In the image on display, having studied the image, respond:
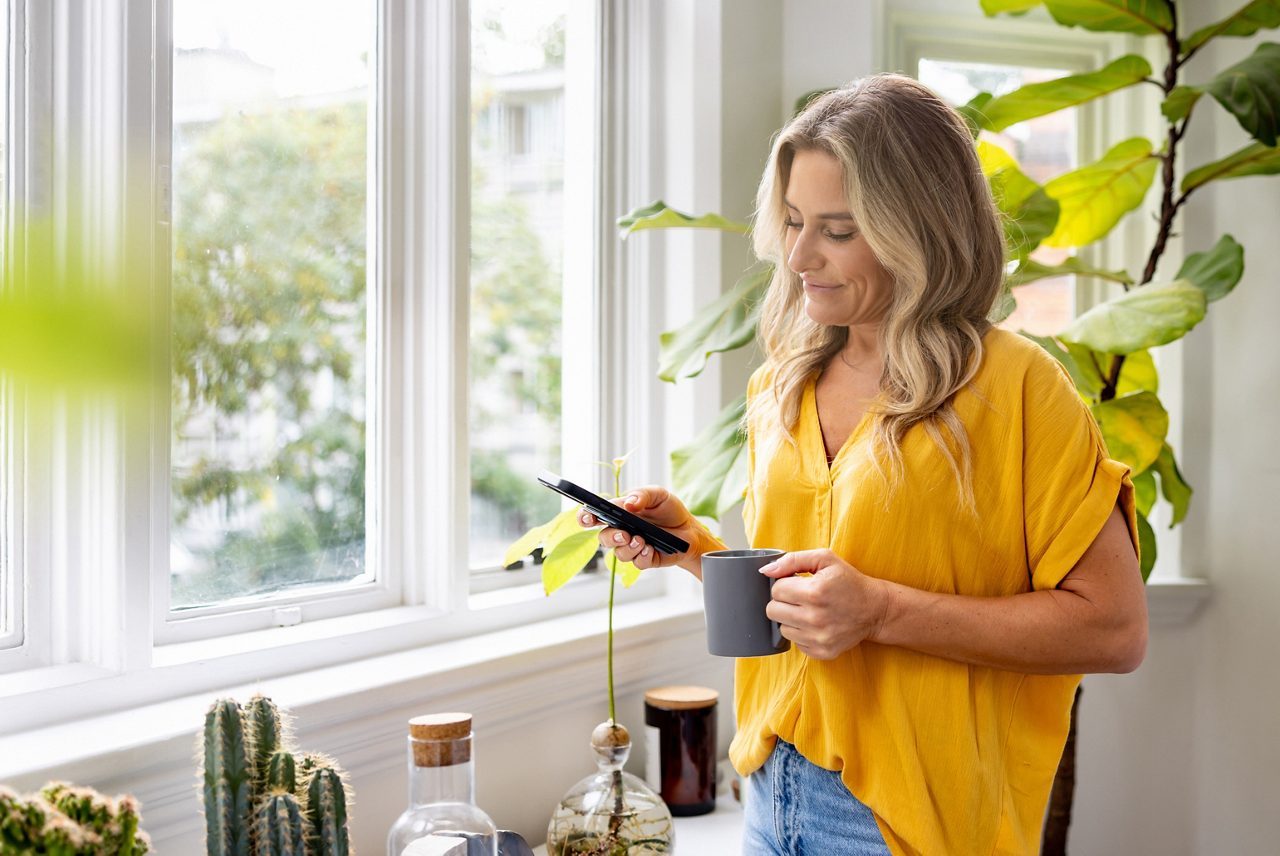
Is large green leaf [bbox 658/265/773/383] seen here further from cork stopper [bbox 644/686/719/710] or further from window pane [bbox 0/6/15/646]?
window pane [bbox 0/6/15/646]

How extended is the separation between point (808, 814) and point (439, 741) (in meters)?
0.40

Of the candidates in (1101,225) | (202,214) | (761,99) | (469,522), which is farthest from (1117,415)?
(202,214)

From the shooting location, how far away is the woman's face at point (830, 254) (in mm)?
1167

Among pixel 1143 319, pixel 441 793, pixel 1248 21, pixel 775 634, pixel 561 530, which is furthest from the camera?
pixel 1248 21

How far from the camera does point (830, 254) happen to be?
118cm

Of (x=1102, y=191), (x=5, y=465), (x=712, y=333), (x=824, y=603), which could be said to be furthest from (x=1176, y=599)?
(x=5, y=465)

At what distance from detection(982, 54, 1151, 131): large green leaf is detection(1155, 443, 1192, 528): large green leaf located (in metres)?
0.65

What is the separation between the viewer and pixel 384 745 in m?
1.45

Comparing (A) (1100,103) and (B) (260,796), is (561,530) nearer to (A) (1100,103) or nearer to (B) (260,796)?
(B) (260,796)

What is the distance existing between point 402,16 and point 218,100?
38 centimetres

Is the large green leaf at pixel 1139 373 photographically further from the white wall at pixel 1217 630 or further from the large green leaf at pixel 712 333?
the large green leaf at pixel 712 333

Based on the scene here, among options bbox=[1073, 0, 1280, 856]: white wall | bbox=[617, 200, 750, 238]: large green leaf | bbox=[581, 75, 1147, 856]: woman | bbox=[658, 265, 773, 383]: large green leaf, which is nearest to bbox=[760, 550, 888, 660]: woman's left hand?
bbox=[581, 75, 1147, 856]: woman

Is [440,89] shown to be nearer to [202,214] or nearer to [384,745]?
[202,214]

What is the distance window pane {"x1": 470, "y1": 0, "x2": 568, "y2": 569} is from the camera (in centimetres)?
194
